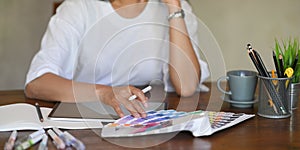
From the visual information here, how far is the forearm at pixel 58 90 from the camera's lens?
1.38 meters

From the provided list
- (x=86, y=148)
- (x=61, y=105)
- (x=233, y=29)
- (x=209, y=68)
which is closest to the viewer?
(x=86, y=148)

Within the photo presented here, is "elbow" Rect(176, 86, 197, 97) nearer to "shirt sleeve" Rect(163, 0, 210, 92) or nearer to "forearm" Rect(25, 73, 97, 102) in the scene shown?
"shirt sleeve" Rect(163, 0, 210, 92)

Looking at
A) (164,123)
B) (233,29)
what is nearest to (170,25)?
(164,123)

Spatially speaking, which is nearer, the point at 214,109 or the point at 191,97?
the point at 214,109

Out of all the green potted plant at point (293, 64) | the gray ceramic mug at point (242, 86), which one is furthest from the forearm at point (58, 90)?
the green potted plant at point (293, 64)

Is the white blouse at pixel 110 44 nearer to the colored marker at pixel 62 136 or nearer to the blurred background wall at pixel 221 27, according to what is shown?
the colored marker at pixel 62 136

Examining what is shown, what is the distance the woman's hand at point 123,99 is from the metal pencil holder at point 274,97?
31cm

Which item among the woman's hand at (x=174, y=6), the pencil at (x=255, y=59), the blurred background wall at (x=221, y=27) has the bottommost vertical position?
the blurred background wall at (x=221, y=27)

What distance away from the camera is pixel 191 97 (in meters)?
1.44

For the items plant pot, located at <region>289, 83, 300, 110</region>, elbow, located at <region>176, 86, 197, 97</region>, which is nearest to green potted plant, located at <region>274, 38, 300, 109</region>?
plant pot, located at <region>289, 83, 300, 110</region>

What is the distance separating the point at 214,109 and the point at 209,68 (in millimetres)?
382

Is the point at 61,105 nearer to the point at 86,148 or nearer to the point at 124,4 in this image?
the point at 86,148

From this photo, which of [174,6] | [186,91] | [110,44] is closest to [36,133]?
[186,91]

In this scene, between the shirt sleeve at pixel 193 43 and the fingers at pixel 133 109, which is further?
the shirt sleeve at pixel 193 43
